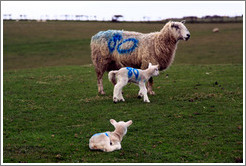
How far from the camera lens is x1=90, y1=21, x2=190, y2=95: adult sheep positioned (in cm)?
1300

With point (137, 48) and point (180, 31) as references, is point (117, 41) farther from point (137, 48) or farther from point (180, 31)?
point (180, 31)

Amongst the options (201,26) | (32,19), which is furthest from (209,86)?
(32,19)

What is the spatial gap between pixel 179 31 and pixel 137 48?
5.30 ft

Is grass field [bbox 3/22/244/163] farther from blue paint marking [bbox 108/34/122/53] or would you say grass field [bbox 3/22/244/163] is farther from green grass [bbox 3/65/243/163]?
blue paint marking [bbox 108/34/122/53]

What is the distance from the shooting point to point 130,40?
44.2ft

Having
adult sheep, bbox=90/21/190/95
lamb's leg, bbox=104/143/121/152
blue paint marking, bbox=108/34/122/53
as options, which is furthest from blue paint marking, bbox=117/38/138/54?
lamb's leg, bbox=104/143/121/152

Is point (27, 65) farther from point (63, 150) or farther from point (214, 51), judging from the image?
point (63, 150)

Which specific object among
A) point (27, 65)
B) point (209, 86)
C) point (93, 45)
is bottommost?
point (27, 65)

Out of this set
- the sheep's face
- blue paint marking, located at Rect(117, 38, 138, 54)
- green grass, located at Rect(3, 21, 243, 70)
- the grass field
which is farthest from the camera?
green grass, located at Rect(3, 21, 243, 70)

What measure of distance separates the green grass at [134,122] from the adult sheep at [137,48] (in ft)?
3.80

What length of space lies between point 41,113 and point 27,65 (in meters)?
24.3

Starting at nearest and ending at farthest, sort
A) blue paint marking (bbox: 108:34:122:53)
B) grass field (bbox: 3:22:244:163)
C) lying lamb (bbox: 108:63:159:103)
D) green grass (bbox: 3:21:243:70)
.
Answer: grass field (bbox: 3:22:244:163)
lying lamb (bbox: 108:63:159:103)
blue paint marking (bbox: 108:34:122:53)
green grass (bbox: 3:21:243:70)

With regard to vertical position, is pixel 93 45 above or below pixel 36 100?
above

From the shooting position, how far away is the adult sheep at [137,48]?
42.7ft
